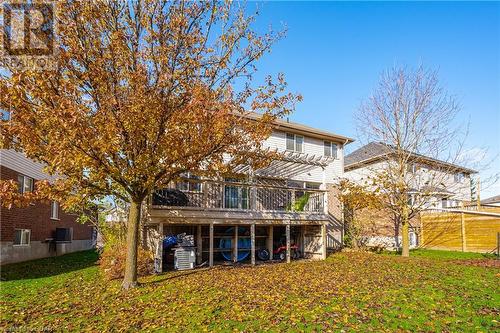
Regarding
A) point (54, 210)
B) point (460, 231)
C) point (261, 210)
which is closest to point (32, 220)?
point (54, 210)

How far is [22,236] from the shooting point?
15422 mm

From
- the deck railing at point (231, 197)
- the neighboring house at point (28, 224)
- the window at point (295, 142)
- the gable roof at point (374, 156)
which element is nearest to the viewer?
the deck railing at point (231, 197)

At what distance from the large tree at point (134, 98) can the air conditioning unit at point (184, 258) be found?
3.36 m

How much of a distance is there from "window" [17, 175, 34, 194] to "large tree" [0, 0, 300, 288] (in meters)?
7.89

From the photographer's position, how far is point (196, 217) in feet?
41.9

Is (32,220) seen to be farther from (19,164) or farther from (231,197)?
(231,197)

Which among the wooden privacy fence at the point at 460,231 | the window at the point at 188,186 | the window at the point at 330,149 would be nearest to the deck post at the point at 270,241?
the window at the point at 188,186

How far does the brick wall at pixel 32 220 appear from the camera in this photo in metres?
13.6

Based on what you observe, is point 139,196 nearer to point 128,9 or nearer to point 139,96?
point 139,96

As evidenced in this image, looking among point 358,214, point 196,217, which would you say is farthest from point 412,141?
point 196,217

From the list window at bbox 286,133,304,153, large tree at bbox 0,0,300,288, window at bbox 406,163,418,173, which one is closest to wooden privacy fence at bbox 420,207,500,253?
window at bbox 406,163,418,173

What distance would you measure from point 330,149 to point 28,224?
16.5 metres

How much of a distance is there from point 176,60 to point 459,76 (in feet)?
48.1

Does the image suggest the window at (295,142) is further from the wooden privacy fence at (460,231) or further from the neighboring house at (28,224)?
the neighboring house at (28,224)
